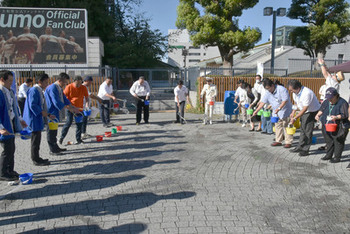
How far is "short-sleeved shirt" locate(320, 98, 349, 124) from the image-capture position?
572 cm

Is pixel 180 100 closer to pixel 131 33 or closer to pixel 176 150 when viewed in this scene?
pixel 176 150

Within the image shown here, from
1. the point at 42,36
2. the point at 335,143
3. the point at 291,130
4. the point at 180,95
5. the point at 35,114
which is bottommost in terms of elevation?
the point at 335,143

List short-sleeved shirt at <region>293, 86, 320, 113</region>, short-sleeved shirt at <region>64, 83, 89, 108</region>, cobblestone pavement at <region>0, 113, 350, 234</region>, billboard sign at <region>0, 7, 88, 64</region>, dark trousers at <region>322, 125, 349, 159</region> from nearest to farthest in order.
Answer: cobblestone pavement at <region>0, 113, 350, 234</region> → dark trousers at <region>322, 125, 349, 159</region> → short-sleeved shirt at <region>293, 86, 320, 113</region> → short-sleeved shirt at <region>64, 83, 89, 108</region> → billboard sign at <region>0, 7, 88, 64</region>

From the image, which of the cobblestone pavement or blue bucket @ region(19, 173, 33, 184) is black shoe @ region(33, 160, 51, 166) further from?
blue bucket @ region(19, 173, 33, 184)

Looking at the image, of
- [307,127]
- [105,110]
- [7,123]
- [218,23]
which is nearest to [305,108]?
[307,127]

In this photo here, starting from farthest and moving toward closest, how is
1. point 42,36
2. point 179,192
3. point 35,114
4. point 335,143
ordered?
point 42,36 < point 335,143 < point 35,114 < point 179,192

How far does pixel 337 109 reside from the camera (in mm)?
5793

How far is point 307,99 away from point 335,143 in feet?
3.62

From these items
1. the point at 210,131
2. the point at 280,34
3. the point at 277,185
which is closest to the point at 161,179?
the point at 277,185

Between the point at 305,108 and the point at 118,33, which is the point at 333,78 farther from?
the point at 118,33

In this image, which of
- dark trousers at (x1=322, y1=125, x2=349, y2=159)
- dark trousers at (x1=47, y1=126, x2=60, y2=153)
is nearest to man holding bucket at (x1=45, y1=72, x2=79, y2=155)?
dark trousers at (x1=47, y1=126, x2=60, y2=153)

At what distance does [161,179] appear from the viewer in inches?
200

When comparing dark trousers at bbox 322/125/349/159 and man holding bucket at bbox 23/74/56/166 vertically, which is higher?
man holding bucket at bbox 23/74/56/166

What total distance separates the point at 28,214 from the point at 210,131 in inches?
259
